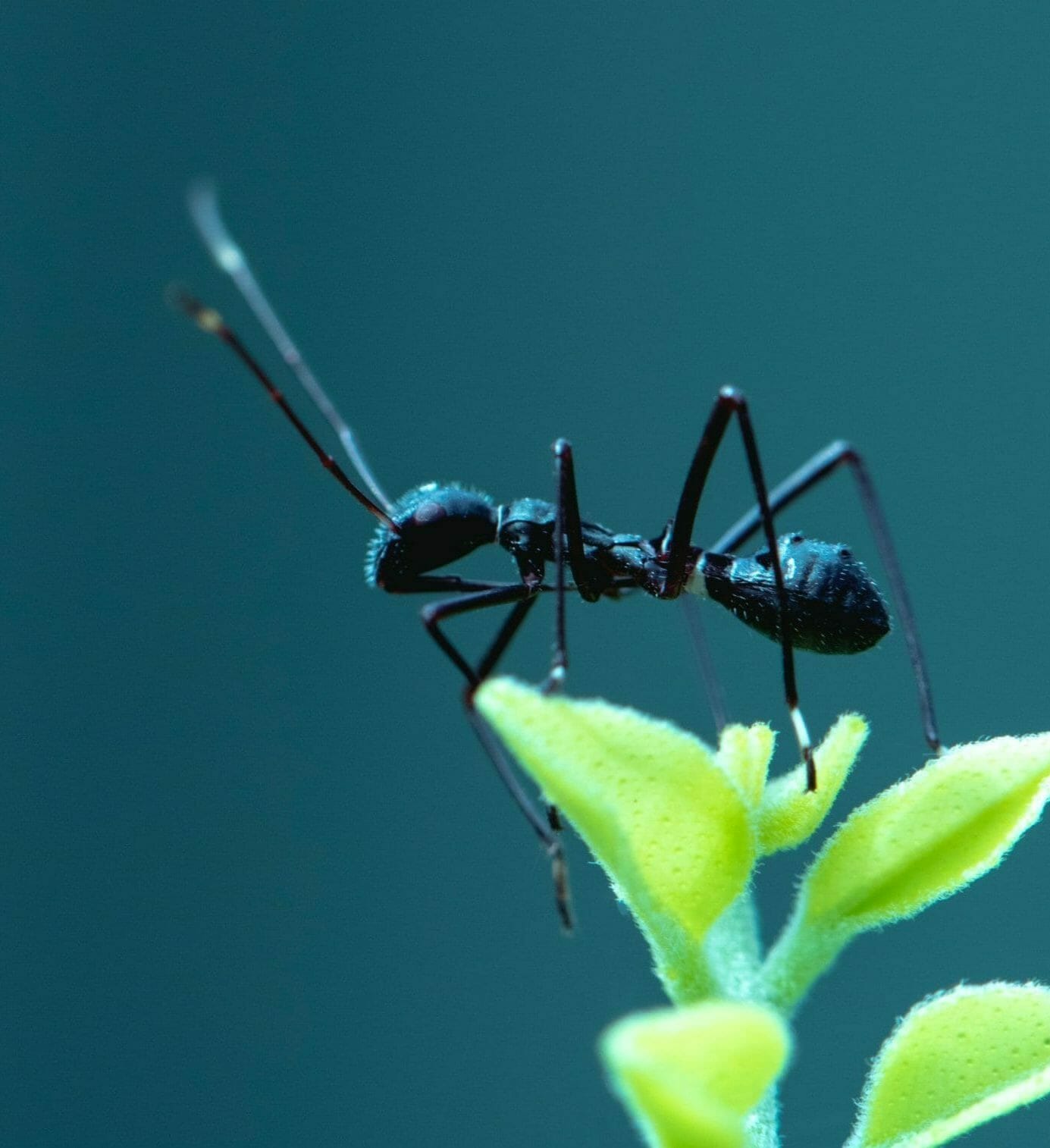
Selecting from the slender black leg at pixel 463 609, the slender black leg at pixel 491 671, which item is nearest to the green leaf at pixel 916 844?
the slender black leg at pixel 491 671

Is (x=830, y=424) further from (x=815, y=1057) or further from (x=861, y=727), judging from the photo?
(x=861, y=727)

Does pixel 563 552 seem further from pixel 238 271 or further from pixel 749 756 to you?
pixel 749 756

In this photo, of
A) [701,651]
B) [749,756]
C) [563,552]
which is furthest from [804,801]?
[701,651]

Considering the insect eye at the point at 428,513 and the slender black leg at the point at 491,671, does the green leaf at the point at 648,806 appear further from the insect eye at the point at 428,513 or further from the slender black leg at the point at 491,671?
the insect eye at the point at 428,513

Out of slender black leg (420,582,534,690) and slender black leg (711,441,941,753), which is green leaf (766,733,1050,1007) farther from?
slender black leg (420,582,534,690)

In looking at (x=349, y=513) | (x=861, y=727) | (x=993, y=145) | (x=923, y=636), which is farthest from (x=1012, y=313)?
(x=861, y=727)

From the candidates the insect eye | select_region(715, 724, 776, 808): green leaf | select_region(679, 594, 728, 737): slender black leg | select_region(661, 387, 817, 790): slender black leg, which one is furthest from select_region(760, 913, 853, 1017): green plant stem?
the insect eye
